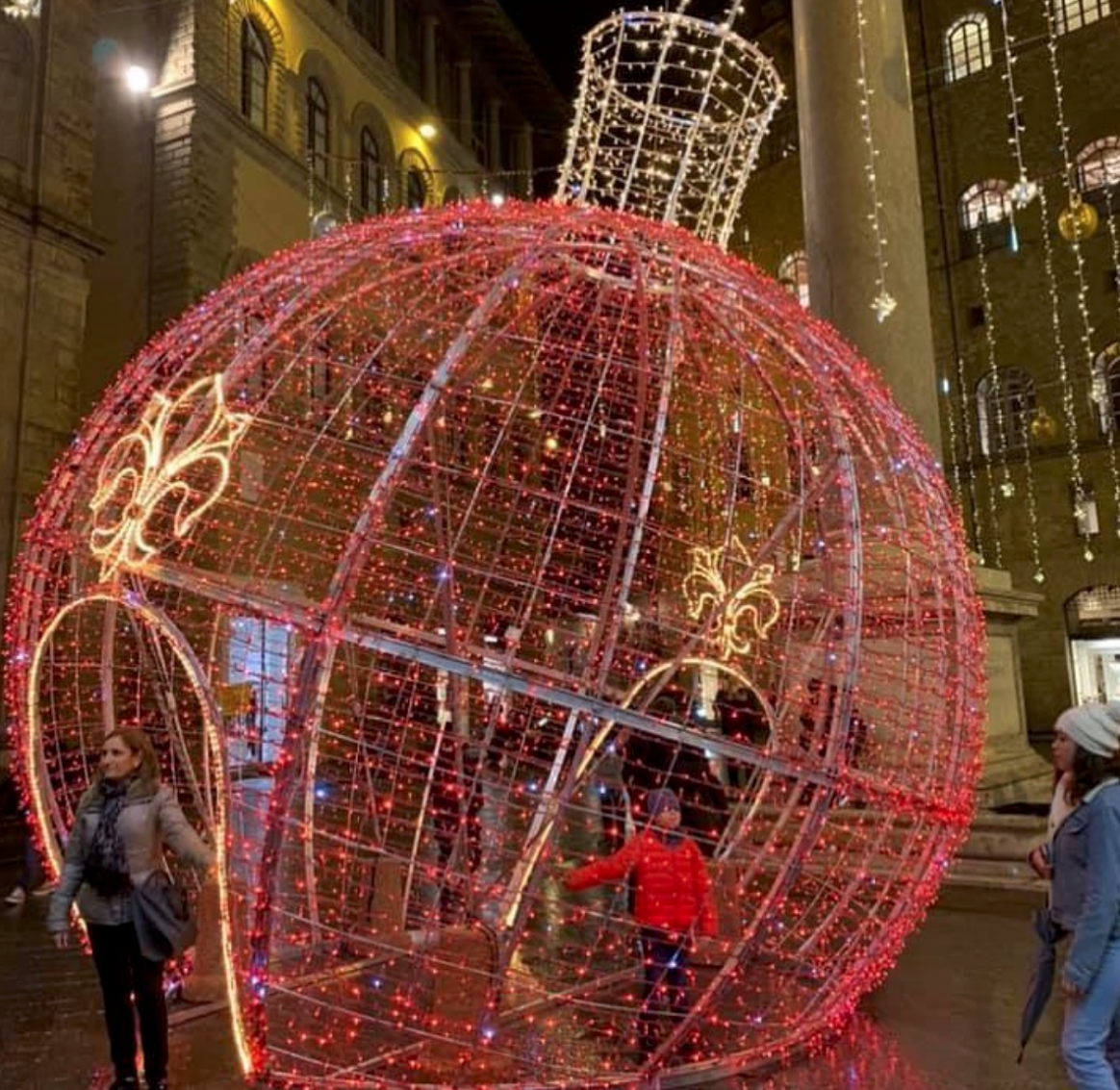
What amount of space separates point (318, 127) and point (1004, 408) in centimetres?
1702

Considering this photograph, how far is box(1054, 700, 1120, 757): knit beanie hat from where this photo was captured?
11.3 feet

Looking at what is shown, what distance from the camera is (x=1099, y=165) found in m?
25.0

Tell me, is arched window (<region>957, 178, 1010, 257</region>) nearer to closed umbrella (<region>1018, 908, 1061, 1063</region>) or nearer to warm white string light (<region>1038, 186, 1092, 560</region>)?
warm white string light (<region>1038, 186, 1092, 560</region>)

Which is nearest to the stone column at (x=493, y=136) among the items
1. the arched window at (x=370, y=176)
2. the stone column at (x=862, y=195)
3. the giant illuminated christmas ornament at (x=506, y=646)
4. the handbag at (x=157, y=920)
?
the arched window at (x=370, y=176)

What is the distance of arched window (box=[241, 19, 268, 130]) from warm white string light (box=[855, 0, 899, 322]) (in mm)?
14391

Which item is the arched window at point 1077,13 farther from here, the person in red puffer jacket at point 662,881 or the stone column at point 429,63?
the person in red puffer jacket at point 662,881

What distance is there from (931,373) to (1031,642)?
17457 millimetres

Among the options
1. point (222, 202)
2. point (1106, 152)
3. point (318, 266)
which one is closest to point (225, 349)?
point (318, 266)

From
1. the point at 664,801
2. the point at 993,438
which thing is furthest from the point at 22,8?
the point at 993,438

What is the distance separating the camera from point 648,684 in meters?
7.48

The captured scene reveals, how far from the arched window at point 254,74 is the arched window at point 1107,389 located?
18580 mm

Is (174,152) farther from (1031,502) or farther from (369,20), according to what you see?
(1031,502)

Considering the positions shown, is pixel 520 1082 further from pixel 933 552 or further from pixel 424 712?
pixel 424 712

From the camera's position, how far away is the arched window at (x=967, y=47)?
1058 inches
